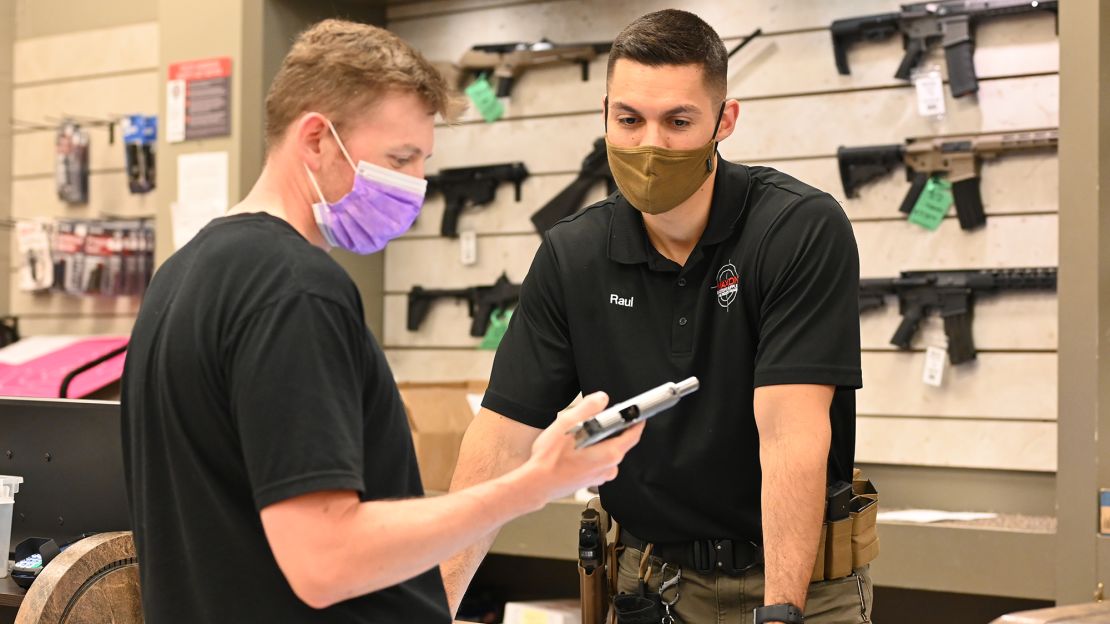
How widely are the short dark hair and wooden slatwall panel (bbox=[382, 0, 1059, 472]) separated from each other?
2.00m

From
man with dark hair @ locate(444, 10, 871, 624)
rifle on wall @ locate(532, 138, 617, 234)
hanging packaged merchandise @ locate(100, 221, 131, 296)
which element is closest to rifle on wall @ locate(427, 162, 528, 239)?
rifle on wall @ locate(532, 138, 617, 234)

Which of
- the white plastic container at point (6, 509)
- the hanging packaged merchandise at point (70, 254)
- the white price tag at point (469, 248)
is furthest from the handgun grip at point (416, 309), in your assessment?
the white plastic container at point (6, 509)

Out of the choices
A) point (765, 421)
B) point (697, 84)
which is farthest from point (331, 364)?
point (697, 84)

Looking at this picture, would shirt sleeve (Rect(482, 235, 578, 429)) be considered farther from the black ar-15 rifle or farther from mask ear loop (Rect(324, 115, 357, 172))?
the black ar-15 rifle

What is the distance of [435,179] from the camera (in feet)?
15.0

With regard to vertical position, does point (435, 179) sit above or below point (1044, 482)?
above

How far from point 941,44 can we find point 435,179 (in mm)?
1954

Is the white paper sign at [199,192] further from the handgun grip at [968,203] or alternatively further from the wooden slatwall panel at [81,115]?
the handgun grip at [968,203]

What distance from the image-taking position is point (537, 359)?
1999 mm

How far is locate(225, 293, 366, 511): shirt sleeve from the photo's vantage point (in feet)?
3.51

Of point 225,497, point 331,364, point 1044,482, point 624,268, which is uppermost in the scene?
point 624,268

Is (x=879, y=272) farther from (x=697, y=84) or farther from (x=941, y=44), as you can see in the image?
(x=697, y=84)

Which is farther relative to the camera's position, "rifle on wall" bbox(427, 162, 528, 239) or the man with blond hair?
"rifle on wall" bbox(427, 162, 528, 239)

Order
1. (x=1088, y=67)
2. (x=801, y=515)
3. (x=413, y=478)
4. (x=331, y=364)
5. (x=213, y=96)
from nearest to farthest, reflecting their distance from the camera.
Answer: (x=331, y=364) → (x=413, y=478) → (x=801, y=515) → (x=1088, y=67) → (x=213, y=96)
